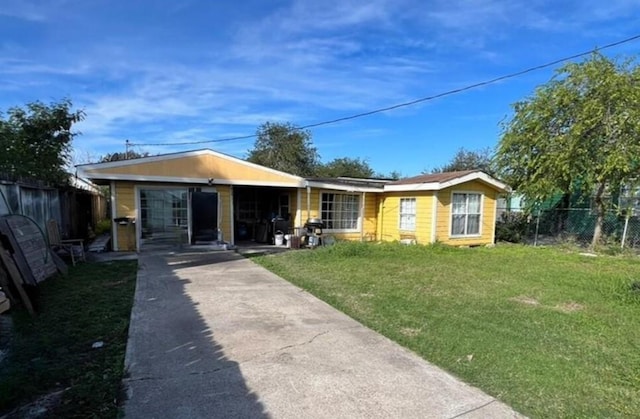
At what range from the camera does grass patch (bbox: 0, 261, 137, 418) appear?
2.77 m

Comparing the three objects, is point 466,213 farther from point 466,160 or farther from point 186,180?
point 466,160

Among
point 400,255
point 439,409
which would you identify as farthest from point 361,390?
point 400,255

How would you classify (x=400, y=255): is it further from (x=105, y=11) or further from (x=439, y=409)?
(x=105, y=11)

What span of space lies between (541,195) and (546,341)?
36.1ft

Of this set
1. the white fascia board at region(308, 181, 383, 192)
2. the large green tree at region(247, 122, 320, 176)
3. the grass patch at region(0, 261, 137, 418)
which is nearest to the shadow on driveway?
the grass patch at region(0, 261, 137, 418)

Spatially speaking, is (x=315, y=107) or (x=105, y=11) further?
(x=315, y=107)

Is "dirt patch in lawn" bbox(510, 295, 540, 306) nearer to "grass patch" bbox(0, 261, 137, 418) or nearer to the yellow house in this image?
"grass patch" bbox(0, 261, 137, 418)

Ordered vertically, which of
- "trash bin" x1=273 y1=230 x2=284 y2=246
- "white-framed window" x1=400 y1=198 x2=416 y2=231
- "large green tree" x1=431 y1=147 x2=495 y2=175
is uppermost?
"large green tree" x1=431 y1=147 x2=495 y2=175

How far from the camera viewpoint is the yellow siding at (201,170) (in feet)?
34.3

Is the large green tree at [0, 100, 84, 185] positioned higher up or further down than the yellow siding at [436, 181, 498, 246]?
higher up

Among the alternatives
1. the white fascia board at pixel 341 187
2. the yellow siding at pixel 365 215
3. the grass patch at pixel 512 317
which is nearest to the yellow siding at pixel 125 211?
the grass patch at pixel 512 317

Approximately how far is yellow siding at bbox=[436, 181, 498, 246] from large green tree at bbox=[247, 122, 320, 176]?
752 inches

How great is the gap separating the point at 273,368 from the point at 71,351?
6.69ft

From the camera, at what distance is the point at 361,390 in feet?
9.66
